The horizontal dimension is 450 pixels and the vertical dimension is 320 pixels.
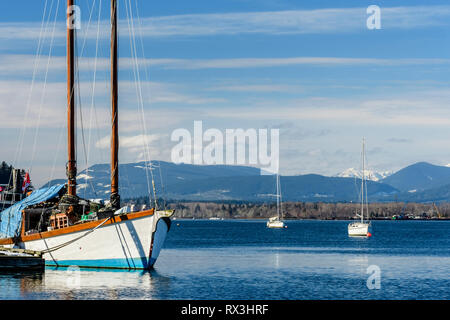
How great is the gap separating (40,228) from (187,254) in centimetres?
3221

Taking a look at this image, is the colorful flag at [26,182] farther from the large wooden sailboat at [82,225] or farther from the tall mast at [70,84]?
the tall mast at [70,84]

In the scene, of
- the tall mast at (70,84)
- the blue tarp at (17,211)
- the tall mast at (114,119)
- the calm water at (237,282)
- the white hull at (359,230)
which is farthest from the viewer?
the white hull at (359,230)

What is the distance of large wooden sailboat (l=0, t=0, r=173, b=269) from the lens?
6062 cm

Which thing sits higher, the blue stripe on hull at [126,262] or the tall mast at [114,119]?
the tall mast at [114,119]

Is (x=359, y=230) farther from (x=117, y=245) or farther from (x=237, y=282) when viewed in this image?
(x=117, y=245)

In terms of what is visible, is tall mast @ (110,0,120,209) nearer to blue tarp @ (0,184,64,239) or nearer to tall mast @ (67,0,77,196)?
tall mast @ (67,0,77,196)

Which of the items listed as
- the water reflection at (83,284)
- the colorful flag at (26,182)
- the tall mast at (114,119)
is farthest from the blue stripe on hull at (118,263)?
the colorful flag at (26,182)

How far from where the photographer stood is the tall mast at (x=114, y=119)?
216ft

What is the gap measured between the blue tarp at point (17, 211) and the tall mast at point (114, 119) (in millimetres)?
6945

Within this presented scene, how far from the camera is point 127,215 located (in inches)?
2367

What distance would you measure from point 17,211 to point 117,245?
12.2m
